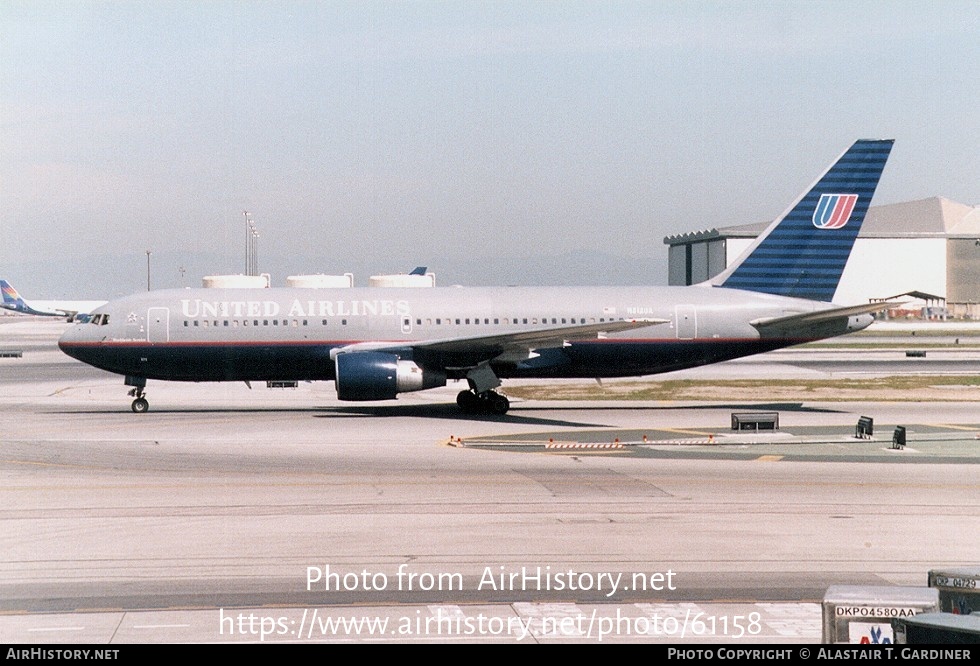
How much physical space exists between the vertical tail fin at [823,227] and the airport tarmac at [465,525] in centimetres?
721

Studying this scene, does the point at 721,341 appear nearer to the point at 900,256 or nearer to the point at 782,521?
the point at 782,521

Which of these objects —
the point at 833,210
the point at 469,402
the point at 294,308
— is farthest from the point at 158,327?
the point at 833,210

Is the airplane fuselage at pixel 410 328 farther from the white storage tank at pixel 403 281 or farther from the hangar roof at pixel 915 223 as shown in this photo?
the hangar roof at pixel 915 223

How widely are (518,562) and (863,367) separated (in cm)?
5170

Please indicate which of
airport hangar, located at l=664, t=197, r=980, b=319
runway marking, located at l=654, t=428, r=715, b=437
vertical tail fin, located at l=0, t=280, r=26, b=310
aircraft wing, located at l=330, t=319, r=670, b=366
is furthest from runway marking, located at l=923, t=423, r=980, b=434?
vertical tail fin, located at l=0, t=280, r=26, b=310

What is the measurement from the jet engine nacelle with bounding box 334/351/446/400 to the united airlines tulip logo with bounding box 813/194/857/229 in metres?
17.7

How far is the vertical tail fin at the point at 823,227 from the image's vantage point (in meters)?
43.6

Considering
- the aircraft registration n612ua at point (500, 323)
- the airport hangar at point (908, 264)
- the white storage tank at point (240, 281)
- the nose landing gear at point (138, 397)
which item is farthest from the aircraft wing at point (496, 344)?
the airport hangar at point (908, 264)

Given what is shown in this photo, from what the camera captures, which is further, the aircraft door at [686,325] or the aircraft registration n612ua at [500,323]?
the aircraft door at [686,325]

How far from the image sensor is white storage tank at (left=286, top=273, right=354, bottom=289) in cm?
8988
